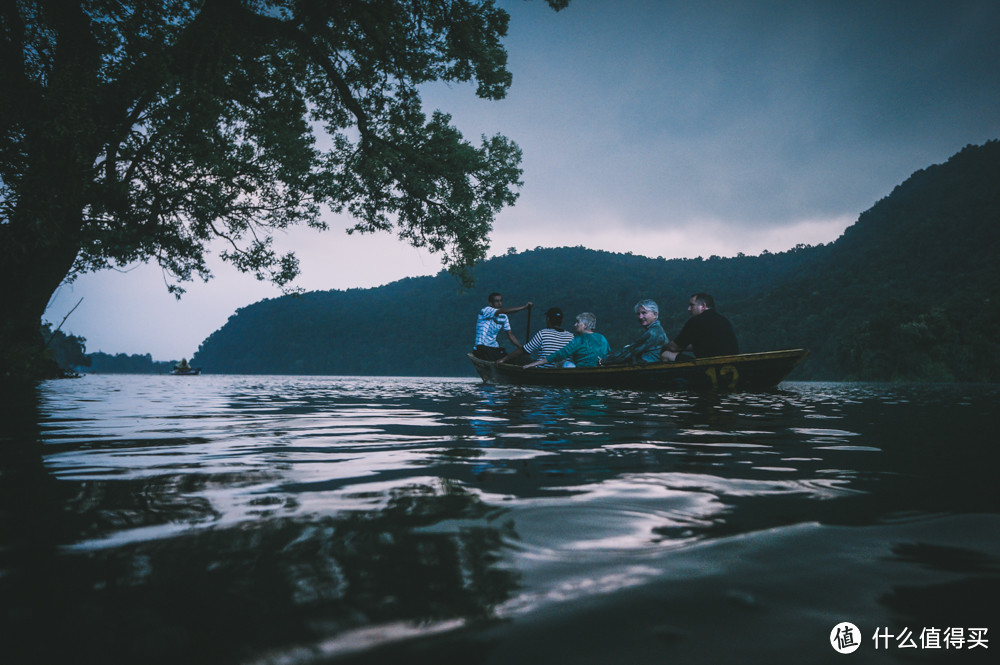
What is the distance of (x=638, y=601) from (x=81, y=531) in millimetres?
1494

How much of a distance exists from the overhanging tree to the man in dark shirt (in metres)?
6.87

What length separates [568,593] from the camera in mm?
1030

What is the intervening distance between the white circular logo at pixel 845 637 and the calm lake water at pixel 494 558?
0.5 inches

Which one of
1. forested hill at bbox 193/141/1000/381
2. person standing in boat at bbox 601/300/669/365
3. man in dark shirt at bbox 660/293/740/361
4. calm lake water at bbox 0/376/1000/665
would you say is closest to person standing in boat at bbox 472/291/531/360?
person standing in boat at bbox 601/300/669/365

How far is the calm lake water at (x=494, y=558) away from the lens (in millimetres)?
849

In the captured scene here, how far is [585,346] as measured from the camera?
10.7 metres

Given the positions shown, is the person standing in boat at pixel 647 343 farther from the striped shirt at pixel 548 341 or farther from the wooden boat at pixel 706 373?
the striped shirt at pixel 548 341

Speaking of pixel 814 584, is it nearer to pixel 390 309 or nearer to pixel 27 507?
pixel 27 507

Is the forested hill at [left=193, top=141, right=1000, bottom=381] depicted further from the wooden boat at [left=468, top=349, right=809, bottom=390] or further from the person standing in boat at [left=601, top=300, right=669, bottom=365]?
the wooden boat at [left=468, top=349, right=809, bottom=390]

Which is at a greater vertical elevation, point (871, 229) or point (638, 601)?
point (871, 229)

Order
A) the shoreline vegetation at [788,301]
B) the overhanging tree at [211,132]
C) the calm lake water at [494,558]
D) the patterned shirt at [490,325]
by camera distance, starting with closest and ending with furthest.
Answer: the calm lake water at [494,558] < the overhanging tree at [211,132] < the patterned shirt at [490,325] < the shoreline vegetation at [788,301]

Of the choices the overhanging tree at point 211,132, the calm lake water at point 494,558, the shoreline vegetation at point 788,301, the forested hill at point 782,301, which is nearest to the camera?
the calm lake water at point 494,558

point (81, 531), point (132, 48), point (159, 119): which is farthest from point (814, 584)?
point (159, 119)

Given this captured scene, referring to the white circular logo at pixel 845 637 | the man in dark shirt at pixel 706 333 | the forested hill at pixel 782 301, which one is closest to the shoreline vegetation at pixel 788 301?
the forested hill at pixel 782 301
